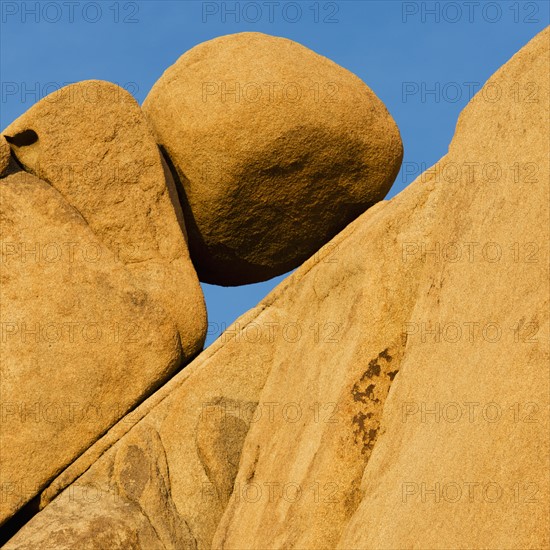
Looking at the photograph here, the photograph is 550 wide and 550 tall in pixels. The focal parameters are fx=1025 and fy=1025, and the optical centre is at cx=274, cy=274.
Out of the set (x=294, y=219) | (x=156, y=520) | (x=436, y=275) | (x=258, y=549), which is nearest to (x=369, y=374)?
(x=436, y=275)

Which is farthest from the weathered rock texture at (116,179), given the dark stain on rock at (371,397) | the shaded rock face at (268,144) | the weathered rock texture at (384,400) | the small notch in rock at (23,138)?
the dark stain on rock at (371,397)

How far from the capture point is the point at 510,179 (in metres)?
4.63

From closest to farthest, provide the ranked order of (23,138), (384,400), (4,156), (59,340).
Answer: (384,400), (59,340), (4,156), (23,138)

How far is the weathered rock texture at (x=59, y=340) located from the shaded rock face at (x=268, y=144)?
882 millimetres

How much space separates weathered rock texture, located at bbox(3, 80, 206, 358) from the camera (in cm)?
617

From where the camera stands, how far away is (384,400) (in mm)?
4949

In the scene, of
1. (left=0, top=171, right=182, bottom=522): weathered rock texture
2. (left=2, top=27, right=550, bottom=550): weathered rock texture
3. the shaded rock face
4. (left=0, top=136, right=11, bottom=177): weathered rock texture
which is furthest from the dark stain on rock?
(left=0, top=136, right=11, bottom=177): weathered rock texture

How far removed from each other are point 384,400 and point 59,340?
1933mm

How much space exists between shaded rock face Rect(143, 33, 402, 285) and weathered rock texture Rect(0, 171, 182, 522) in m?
0.88

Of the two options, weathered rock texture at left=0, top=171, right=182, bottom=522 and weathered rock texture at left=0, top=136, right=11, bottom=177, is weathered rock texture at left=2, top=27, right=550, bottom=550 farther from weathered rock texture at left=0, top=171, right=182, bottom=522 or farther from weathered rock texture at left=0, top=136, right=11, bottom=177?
weathered rock texture at left=0, top=136, right=11, bottom=177

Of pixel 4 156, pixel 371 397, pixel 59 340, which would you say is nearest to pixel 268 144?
pixel 4 156

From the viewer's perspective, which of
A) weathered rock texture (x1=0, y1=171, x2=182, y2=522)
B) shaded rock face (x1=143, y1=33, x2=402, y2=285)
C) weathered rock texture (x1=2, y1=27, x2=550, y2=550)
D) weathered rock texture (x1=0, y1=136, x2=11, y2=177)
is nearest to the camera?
weathered rock texture (x1=2, y1=27, x2=550, y2=550)

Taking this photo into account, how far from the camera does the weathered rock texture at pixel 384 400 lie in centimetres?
391

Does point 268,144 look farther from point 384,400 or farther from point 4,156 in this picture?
point 384,400
